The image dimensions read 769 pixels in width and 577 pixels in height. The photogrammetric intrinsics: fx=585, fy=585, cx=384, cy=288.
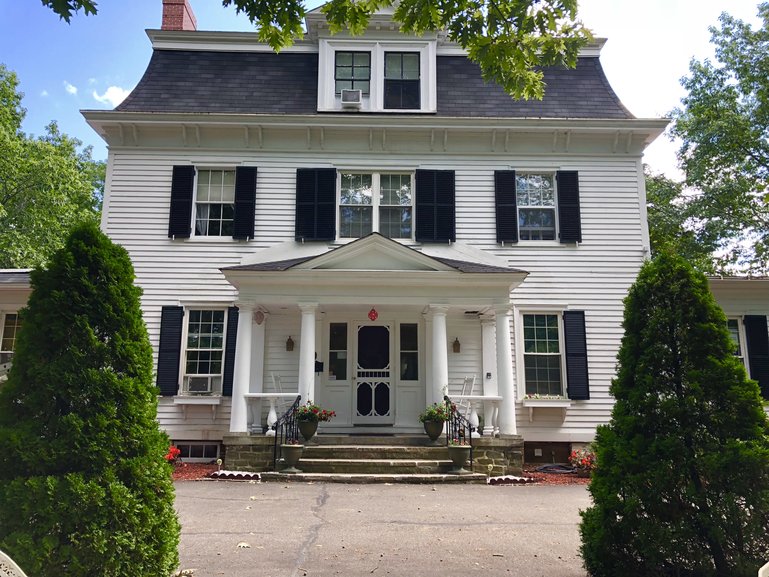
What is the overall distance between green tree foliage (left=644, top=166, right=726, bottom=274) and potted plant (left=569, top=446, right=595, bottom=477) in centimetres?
908

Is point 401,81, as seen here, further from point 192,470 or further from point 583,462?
point 192,470

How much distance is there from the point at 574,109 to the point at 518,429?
728 cm

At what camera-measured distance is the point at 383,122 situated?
1273cm

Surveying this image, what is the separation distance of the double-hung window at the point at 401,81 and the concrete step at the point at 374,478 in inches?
318

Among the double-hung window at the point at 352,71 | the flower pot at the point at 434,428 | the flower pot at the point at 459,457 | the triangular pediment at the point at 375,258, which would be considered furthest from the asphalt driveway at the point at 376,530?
the double-hung window at the point at 352,71

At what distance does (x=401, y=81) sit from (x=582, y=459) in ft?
29.6

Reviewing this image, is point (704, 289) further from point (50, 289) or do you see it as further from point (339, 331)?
point (339, 331)

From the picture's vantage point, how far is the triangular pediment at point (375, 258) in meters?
10.9

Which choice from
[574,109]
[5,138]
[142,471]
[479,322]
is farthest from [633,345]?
[5,138]

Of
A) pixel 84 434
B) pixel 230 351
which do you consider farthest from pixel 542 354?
pixel 84 434

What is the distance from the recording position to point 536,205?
13.1 metres

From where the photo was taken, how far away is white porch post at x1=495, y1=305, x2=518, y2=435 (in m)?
10.7

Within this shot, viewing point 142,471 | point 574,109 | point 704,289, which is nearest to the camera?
point 142,471

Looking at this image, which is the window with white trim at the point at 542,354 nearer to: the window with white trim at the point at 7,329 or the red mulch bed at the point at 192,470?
the red mulch bed at the point at 192,470
